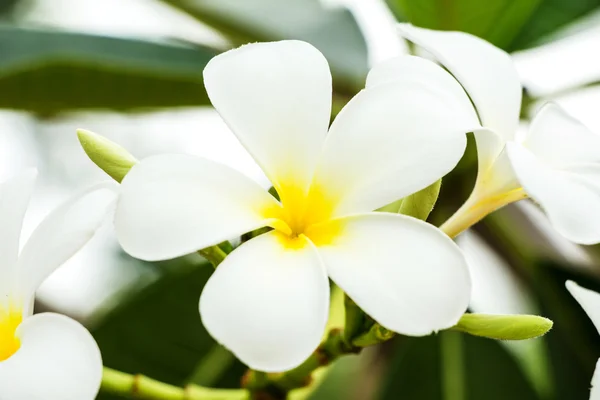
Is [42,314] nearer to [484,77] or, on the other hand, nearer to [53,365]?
[53,365]

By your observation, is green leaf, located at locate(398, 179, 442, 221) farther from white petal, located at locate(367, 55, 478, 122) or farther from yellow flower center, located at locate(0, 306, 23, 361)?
yellow flower center, located at locate(0, 306, 23, 361)

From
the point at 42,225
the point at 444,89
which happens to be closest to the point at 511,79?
the point at 444,89

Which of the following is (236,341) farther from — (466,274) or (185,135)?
(185,135)

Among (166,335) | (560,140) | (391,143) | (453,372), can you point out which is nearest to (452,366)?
(453,372)

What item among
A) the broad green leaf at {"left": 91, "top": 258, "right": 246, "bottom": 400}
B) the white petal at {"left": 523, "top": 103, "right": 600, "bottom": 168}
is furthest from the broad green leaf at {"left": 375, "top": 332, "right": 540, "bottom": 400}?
the white petal at {"left": 523, "top": 103, "right": 600, "bottom": 168}

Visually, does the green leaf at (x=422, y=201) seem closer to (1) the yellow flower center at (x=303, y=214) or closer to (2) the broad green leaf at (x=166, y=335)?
(1) the yellow flower center at (x=303, y=214)
